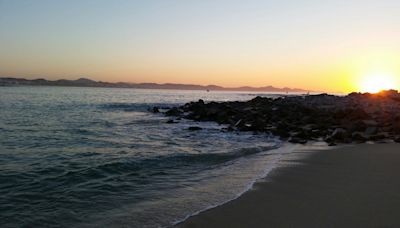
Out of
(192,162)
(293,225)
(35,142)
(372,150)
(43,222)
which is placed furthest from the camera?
(35,142)

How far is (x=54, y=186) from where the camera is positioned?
9.26 metres

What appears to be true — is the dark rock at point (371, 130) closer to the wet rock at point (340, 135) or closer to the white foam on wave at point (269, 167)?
the wet rock at point (340, 135)

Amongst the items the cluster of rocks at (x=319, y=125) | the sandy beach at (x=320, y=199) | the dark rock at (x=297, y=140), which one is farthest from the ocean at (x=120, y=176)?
the cluster of rocks at (x=319, y=125)

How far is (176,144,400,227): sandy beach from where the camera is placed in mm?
6465

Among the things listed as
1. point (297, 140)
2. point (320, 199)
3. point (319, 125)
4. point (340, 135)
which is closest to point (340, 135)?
point (340, 135)

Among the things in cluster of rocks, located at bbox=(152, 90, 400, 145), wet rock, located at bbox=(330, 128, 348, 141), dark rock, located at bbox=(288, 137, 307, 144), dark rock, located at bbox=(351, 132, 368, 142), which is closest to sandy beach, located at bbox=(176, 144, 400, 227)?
dark rock, located at bbox=(351, 132, 368, 142)

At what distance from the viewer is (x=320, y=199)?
774cm

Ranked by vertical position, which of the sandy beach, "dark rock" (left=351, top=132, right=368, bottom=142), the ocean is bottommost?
the ocean

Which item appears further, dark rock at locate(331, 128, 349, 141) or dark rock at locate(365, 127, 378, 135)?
dark rock at locate(365, 127, 378, 135)

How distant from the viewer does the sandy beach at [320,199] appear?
6465 millimetres

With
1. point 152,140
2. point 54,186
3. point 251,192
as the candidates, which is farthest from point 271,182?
point 152,140

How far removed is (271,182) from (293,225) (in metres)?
3.12

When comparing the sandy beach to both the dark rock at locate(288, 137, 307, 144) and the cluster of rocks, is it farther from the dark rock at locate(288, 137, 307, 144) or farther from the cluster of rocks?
the cluster of rocks

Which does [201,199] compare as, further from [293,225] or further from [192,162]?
[192,162]
